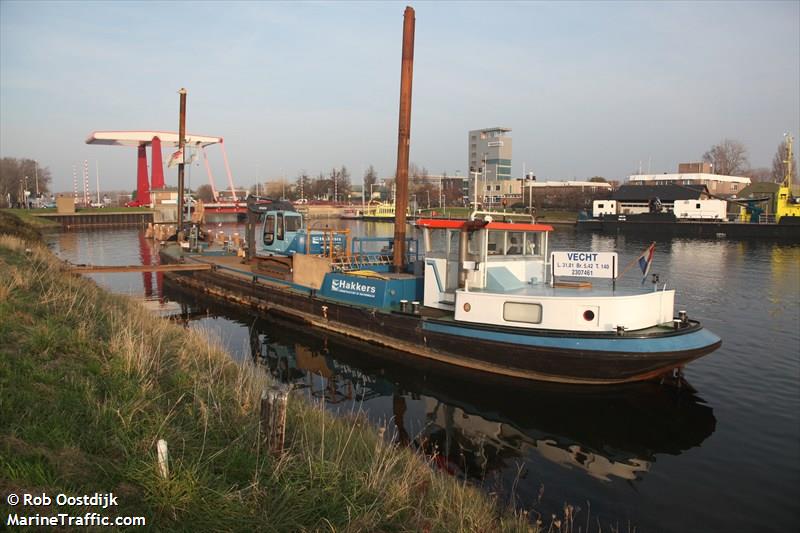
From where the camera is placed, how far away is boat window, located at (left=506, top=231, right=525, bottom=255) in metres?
13.1

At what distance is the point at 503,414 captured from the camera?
409 inches

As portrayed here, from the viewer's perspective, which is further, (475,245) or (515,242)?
(515,242)

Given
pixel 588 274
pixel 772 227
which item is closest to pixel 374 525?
pixel 588 274

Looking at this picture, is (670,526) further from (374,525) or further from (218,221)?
(218,221)

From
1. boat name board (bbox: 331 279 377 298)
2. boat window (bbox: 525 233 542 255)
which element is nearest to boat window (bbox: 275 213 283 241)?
boat name board (bbox: 331 279 377 298)

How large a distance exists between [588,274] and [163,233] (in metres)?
37.2

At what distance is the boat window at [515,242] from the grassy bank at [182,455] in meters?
6.96

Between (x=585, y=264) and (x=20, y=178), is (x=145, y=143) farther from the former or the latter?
(x=585, y=264)

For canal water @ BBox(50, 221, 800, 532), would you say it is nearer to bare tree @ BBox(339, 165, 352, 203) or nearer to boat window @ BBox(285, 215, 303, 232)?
boat window @ BBox(285, 215, 303, 232)

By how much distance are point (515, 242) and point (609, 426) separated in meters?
5.05

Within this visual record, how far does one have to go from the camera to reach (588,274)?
12.2 m

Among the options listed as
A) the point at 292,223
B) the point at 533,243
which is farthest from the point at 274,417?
the point at 292,223

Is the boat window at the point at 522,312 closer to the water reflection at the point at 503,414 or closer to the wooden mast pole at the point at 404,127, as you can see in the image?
the water reflection at the point at 503,414

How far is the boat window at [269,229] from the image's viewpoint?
21.8 metres
